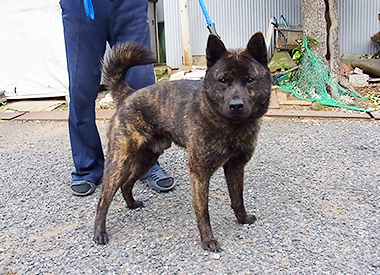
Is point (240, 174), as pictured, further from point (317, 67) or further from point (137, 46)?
point (317, 67)

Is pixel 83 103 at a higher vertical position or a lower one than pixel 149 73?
lower

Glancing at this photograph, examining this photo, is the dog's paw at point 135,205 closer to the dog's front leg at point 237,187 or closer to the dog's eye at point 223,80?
the dog's front leg at point 237,187

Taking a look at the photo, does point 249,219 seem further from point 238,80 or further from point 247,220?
point 238,80

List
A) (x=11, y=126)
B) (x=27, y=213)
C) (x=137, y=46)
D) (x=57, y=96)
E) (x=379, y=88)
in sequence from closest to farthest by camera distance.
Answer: (x=137, y=46) → (x=27, y=213) → (x=11, y=126) → (x=379, y=88) → (x=57, y=96)

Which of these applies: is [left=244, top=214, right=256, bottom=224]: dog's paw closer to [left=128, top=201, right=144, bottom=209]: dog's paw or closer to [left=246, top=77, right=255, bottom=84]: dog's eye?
[left=128, top=201, right=144, bottom=209]: dog's paw

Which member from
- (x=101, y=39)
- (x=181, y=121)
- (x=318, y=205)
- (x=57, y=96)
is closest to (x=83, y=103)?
(x=101, y=39)

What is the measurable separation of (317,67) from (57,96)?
14.7 ft

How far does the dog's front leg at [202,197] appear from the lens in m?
2.36

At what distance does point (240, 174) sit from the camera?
257cm

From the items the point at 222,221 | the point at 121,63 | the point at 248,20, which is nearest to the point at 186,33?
the point at 248,20

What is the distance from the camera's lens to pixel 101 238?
8.21ft

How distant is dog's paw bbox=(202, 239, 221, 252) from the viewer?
7.64ft

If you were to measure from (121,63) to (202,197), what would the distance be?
108cm

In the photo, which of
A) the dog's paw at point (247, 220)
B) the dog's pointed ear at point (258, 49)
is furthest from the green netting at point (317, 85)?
the dog's pointed ear at point (258, 49)
